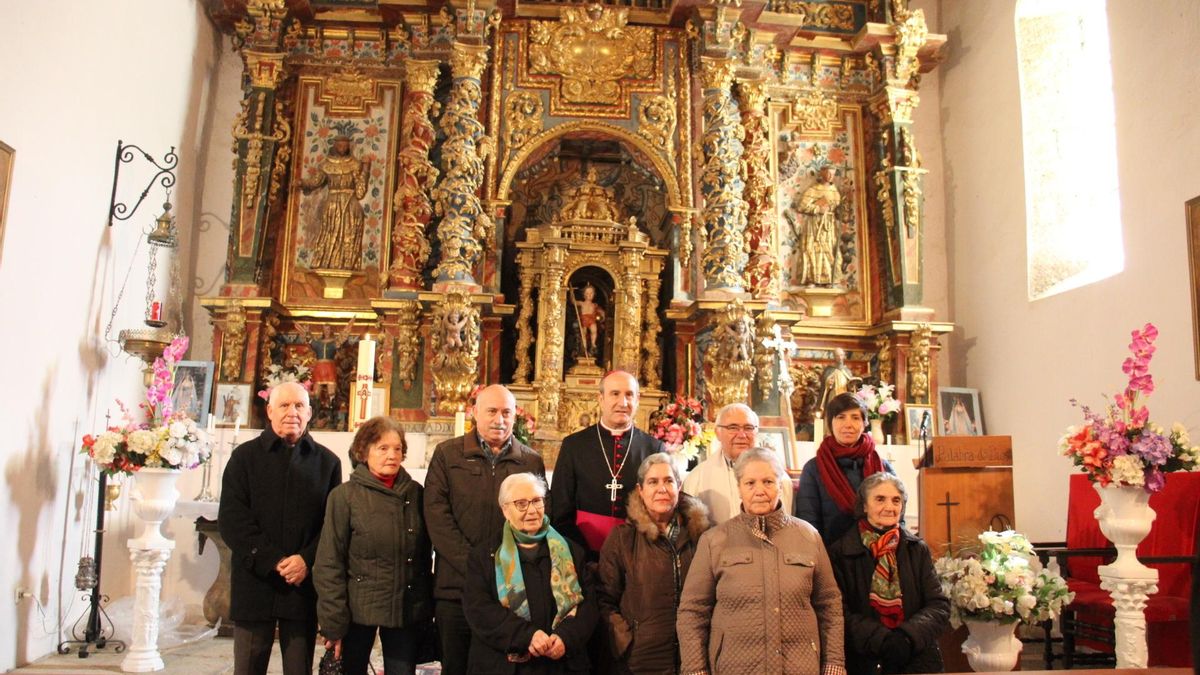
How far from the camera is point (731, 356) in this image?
8266 millimetres

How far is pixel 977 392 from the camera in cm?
939

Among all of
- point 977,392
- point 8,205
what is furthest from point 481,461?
point 977,392

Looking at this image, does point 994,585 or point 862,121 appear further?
point 862,121

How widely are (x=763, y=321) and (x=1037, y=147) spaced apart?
10.3ft

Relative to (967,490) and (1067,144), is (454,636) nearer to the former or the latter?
(967,490)

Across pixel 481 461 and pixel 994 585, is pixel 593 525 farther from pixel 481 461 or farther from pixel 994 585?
pixel 994 585

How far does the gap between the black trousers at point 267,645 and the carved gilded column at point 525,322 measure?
5.42 metres

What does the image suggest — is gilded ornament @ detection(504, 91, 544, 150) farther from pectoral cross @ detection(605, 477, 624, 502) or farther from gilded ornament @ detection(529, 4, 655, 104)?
pectoral cross @ detection(605, 477, 624, 502)

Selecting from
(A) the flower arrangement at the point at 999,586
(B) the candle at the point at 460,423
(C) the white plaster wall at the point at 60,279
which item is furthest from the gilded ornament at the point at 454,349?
(A) the flower arrangement at the point at 999,586

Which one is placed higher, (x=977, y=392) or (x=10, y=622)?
(x=977, y=392)

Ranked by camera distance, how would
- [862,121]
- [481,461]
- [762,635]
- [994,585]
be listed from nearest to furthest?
[762,635] < [481,461] < [994,585] < [862,121]

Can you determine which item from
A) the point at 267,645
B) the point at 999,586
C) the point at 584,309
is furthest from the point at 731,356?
the point at 267,645

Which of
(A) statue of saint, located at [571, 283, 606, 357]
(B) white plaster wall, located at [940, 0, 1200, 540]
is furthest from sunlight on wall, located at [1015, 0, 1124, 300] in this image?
(A) statue of saint, located at [571, 283, 606, 357]

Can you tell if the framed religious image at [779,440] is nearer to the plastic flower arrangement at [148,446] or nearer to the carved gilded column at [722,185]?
the carved gilded column at [722,185]
